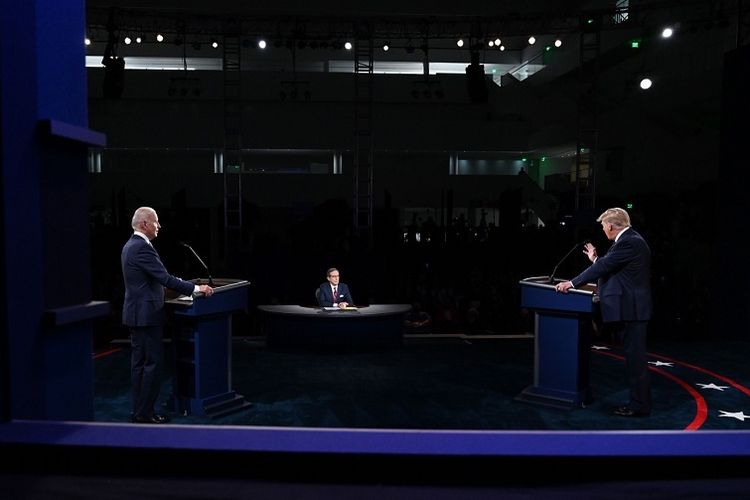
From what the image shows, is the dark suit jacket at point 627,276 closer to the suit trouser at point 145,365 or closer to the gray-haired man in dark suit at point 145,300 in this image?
the gray-haired man in dark suit at point 145,300

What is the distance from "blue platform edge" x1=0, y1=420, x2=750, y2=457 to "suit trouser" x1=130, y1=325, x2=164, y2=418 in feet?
8.84

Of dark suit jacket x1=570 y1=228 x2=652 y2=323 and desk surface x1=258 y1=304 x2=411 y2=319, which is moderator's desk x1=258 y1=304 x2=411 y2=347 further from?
dark suit jacket x1=570 y1=228 x2=652 y2=323

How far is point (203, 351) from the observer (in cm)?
450

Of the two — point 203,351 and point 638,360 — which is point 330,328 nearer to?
point 203,351

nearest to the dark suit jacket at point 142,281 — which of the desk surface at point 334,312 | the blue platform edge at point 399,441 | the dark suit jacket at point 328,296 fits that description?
the blue platform edge at point 399,441

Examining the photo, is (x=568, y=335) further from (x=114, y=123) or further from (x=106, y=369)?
(x=114, y=123)

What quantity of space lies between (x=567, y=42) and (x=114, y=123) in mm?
12401

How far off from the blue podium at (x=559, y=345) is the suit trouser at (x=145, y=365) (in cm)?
305

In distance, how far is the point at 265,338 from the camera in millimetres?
8016

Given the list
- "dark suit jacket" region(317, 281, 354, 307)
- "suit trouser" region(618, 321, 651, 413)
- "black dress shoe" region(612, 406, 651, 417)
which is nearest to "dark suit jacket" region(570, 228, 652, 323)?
"suit trouser" region(618, 321, 651, 413)

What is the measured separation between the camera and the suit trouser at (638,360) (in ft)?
14.3

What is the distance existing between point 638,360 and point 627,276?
0.65m

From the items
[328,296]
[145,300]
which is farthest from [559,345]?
[145,300]

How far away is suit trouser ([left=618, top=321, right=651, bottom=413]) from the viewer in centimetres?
436
